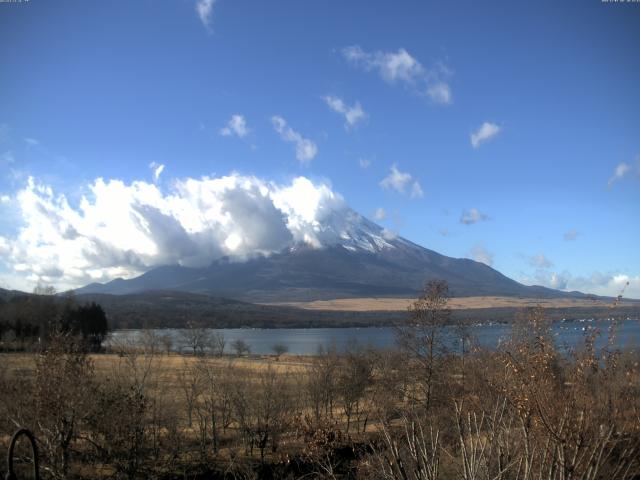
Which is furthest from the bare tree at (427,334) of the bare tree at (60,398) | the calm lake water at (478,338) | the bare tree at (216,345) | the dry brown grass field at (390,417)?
the bare tree at (216,345)

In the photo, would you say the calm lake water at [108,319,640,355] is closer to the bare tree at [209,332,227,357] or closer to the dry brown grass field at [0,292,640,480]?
the dry brown grass field at [0,292,640,480]

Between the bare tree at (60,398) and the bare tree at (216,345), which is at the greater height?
the bare tree at (60,398)

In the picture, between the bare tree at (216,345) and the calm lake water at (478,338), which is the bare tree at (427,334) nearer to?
the calm lake water at (478,338)

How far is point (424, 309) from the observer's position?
28.1 m

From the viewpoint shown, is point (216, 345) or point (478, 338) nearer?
point (478, 338)

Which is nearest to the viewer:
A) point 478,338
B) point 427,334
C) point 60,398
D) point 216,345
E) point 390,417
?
point 60,398

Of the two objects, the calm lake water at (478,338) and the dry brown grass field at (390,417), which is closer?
the dry brown grass field at (390,417)

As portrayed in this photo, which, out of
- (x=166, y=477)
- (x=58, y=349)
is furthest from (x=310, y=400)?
(x=58, y=349)

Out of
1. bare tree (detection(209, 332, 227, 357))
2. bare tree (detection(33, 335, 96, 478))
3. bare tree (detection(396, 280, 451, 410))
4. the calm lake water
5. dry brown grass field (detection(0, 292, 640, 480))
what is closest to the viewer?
dry brown grass field (detection(0, 292, 640, 480))

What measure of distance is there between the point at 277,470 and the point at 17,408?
12.0m

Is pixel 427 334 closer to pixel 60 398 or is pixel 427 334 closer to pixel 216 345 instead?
pixel 60 398

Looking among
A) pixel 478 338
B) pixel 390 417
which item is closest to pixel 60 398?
pixel 390 417

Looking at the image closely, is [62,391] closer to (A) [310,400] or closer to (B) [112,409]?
(B) [112,409]

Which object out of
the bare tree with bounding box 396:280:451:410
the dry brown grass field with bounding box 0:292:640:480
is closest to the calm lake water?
the dry brown grass field with bounding box 0:292:640:480
